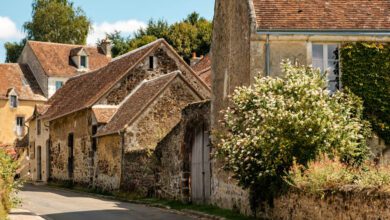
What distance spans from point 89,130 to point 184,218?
1692 centimetres

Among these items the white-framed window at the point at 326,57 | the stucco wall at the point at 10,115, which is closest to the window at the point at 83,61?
the stucco wall at the point at 10,115

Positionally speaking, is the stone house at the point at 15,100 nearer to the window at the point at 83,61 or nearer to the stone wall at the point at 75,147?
the window at the point at 83,61

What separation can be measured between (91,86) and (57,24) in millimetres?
32469

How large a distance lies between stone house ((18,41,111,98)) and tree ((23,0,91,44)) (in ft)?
27.3

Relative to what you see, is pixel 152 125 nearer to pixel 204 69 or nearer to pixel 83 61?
pixel 204 69

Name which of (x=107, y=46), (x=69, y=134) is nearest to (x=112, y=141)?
(x=69, y=134)

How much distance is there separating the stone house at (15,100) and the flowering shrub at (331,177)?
146 ft

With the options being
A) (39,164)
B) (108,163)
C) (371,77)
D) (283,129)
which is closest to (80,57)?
(39,164)

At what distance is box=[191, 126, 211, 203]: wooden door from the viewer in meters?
23.6

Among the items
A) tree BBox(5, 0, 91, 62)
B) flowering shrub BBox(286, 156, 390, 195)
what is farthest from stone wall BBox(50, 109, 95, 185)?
tree BBox(5, 0, 91, 62)

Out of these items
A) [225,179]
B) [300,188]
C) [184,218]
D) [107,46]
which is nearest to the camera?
[300,188]

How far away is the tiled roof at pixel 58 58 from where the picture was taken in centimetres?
5828

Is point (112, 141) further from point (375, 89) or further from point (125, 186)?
point (375, 89)

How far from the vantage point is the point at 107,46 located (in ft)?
205
